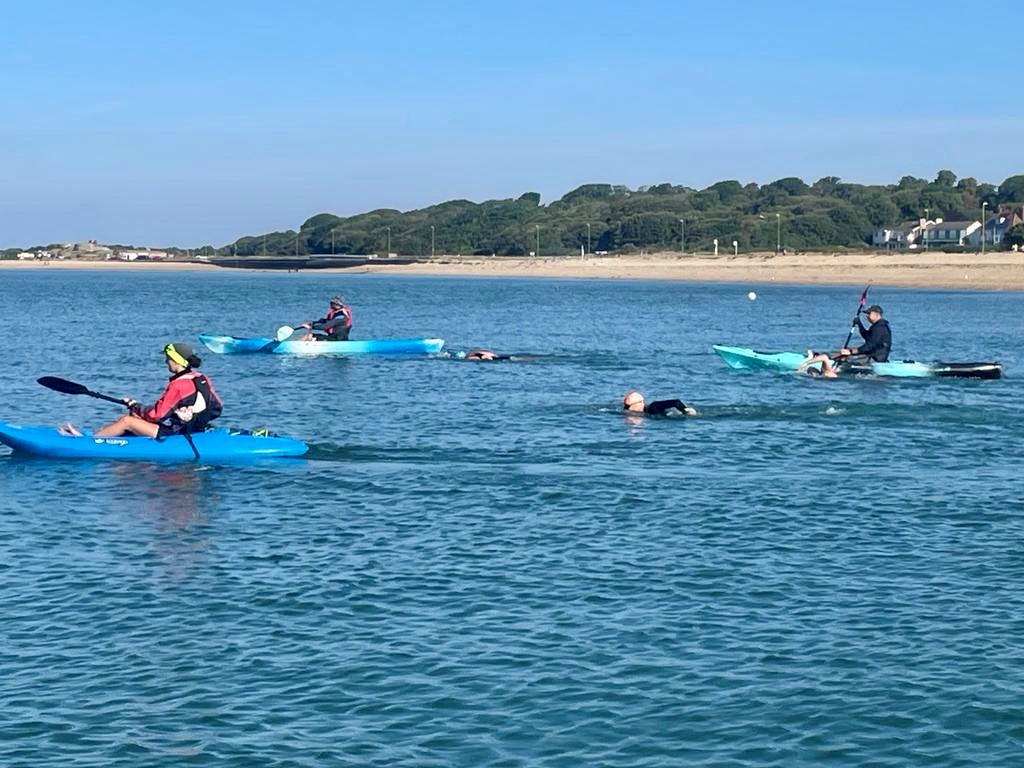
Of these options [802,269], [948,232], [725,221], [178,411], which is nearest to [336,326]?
[178,411]

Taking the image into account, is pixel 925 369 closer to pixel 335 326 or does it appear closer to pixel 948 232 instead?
pixel 335 326

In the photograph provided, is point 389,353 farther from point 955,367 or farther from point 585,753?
point 585,753

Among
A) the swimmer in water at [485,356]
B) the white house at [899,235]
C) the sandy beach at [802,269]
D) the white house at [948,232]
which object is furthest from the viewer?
the white house at [899,235]

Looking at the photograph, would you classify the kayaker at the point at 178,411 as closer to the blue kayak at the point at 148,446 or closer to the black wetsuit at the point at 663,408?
the blue kayak at the point at 148,446

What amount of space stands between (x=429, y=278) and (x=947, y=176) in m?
67.1

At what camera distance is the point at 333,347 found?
38219 millimetres

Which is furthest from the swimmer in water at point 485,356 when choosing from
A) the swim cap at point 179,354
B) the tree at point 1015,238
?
the tree at point 1015,238

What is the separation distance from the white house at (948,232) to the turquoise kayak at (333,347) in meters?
105

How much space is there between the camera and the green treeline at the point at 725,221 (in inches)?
5901

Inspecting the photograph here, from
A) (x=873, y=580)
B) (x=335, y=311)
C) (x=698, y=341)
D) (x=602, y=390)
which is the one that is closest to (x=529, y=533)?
(x=873, y=580)

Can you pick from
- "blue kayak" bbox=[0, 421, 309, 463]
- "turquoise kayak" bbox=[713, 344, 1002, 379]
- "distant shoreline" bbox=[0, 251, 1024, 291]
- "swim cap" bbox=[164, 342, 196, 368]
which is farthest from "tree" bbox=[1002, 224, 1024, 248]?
"swim cap" bbox=[164, 342, 196, 368]

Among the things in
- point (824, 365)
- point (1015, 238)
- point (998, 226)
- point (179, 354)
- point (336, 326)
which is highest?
point (998, 226)

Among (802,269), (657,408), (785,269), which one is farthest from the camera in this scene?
(785,269)

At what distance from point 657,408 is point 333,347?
14.9 meters
